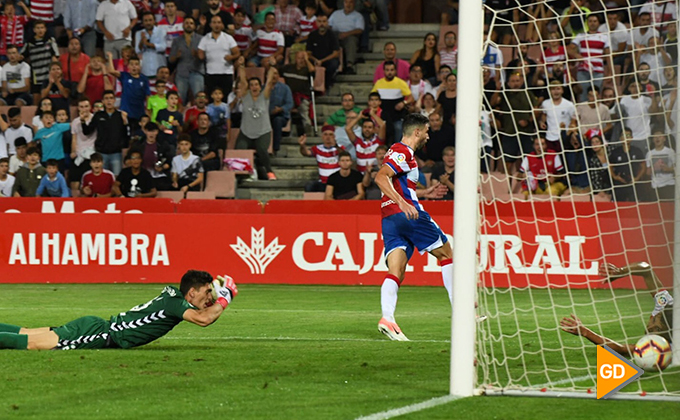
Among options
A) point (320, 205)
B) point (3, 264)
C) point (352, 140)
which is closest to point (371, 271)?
point (320, 205)

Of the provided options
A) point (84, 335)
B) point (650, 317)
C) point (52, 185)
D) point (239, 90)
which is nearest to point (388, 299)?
point (650, 317)

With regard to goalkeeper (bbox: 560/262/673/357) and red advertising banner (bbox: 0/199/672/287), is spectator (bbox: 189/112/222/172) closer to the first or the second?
red advertising banner (bbox: 0/199/672/287)

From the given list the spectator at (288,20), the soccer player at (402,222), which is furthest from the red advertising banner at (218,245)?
the soccer player at (402,222)

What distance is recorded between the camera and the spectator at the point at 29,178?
1912 cm

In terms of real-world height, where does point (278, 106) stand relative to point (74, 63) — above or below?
below

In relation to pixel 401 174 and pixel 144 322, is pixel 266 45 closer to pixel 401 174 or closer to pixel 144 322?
pixel 401 174

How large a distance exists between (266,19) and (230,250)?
6240 mm

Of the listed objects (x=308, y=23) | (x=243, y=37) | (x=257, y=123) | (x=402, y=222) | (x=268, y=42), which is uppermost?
(x=308, y=23)

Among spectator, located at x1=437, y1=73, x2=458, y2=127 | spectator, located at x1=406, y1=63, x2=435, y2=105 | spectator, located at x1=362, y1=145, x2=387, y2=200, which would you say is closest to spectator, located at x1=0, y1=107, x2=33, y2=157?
spectator, located at x1=362, y1=145, x2=387, y2=200

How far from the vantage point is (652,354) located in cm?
740

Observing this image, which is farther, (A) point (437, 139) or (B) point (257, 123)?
(B) point (257, 123)

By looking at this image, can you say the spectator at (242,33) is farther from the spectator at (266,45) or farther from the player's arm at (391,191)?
the player's arm at (391,191)

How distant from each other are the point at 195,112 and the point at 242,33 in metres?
2.54

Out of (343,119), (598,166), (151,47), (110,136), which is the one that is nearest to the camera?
(598,166)
